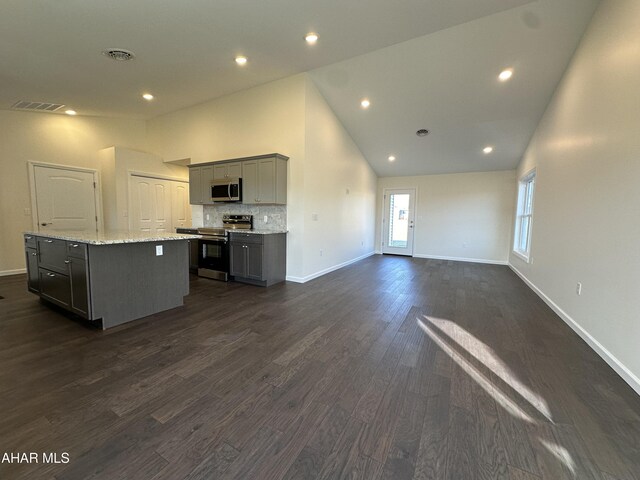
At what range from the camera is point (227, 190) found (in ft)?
16.0

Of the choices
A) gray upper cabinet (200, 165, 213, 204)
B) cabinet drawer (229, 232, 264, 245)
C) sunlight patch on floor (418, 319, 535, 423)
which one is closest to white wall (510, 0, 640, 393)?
sunlight patch on floor (418, 319, 535, 423)

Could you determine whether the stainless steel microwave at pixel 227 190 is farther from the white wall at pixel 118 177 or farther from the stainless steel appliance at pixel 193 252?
the white wall at pixel 118 177

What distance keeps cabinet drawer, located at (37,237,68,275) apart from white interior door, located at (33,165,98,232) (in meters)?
1.90

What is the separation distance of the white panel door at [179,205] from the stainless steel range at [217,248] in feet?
7.24

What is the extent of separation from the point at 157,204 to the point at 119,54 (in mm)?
3573

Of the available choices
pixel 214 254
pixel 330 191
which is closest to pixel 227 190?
pixel 214 254

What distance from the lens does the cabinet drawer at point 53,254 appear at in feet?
9.53

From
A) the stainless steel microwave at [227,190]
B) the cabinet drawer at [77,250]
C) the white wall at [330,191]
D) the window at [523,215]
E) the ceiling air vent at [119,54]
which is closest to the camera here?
the cabinet drawer at [77,250]

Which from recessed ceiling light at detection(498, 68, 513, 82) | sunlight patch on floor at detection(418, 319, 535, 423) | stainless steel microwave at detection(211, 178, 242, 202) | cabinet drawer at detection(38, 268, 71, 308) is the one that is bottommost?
sunlight patch on floor at detection(418, 319, 535, 423)

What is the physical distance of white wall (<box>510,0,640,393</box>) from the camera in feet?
6.84

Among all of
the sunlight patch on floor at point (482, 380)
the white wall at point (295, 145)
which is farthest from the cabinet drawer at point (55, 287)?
the sunlight patch on floor at point (482, 380)

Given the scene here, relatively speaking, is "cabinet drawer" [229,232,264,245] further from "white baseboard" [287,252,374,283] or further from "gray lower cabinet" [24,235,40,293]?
"gray lower cabinet" [24,235,40,293]

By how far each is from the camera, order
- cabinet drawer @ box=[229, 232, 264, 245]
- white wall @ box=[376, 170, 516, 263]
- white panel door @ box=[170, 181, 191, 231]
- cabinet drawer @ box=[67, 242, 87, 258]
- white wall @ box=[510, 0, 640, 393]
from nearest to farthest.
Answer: white wall @ box=[510, 0, 640, 393] < cabinet drawer @ box=[67, 242, 87, 258] < cabinet drawer @ box=[229, 232, 264, 245] < white panel door @ box=[170, 181, 191, 231] < white wall @ box=[376, 170, 516, 263]

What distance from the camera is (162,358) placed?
7.19 ft
